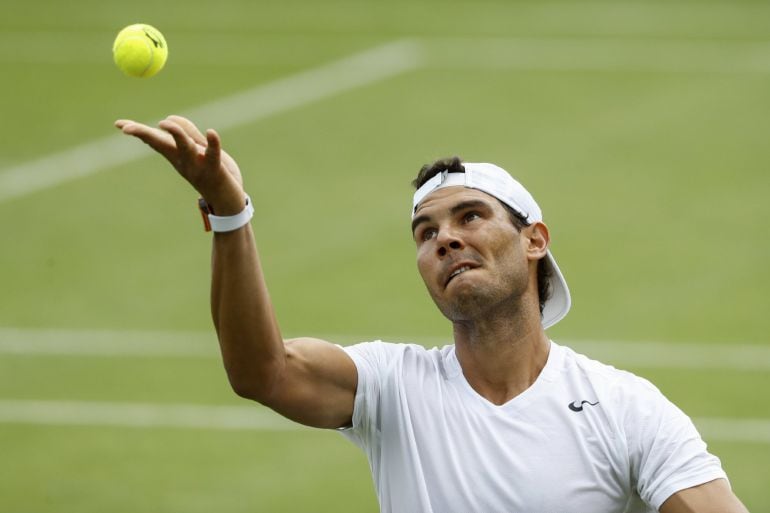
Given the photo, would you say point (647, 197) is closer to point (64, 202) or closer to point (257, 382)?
point (64, 202)

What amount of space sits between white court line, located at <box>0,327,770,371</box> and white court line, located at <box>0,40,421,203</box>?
317cm

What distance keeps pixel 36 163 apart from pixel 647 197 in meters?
6.83

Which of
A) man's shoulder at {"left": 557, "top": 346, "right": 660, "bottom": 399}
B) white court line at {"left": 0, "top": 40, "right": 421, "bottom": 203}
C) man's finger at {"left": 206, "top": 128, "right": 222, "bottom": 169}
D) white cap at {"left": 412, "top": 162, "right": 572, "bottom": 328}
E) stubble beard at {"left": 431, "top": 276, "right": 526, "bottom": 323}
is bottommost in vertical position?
man's shoulder at {"left": 557, "top": 346, "right": 660, "bottom": 399}

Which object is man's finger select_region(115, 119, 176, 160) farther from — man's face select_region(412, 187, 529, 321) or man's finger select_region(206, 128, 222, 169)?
man's face select_region(412, 187, 529, 321)

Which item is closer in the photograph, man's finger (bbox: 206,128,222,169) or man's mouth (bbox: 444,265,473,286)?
man's finger (bbox: 206,128,222,169)

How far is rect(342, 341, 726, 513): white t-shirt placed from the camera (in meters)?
5.98

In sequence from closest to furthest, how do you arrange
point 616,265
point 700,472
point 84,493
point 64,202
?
point 700,472 < point 84,493 < point 616,265 < point 64,202

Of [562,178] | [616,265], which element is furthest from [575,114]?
[616,265]

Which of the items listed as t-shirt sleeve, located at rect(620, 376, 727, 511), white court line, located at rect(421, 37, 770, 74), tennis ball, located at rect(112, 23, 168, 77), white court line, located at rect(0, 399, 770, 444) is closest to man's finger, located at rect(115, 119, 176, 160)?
tennis ball, located at rect(112, 23, 168, 77)

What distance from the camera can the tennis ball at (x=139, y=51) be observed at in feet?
23.2

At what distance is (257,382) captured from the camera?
5.86 m

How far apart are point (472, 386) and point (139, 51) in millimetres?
2272

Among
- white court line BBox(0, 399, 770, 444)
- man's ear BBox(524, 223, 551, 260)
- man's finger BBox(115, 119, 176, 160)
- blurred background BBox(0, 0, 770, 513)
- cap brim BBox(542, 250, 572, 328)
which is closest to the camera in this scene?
man's finger BBox(115, 119, 176, 160)

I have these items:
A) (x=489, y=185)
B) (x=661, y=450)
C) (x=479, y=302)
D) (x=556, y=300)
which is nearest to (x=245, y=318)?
(x=479, y=302)
